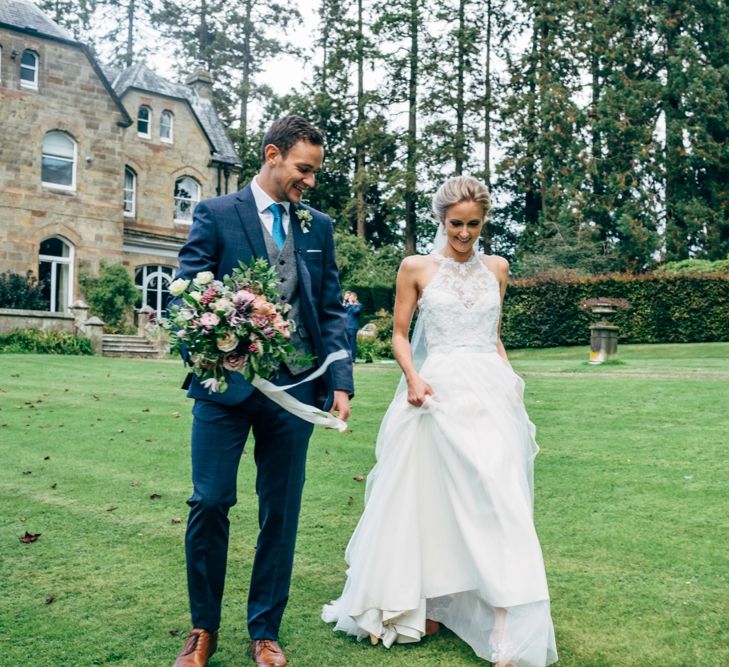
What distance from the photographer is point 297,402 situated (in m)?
3.51

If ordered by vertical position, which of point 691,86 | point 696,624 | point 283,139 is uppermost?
point 691,86

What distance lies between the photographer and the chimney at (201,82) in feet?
123

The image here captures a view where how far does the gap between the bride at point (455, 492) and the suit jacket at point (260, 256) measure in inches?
22.1

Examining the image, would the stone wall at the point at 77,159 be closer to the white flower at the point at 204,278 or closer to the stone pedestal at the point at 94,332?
the stone pedestal at the point at 94,332

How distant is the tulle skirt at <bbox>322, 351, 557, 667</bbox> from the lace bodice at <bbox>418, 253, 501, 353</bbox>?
0.34ft

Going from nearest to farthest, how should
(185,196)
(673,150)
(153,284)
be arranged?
(153,284) < (185,196) < (673,150)

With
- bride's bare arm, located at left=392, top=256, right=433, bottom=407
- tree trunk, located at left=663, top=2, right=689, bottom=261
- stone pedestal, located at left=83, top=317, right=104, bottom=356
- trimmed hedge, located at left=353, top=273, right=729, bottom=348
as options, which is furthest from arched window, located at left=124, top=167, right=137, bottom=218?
bride's bare arm, located at left=392, top=256, right=433, bottom=407

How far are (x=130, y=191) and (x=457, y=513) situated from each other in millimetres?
31321

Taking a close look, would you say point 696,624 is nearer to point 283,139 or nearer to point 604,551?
point 604,551

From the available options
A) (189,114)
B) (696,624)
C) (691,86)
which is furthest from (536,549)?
(691,86)

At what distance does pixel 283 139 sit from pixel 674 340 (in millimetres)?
27161

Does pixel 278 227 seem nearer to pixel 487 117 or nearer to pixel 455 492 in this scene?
pixel 455 492

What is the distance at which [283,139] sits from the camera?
11.7ft

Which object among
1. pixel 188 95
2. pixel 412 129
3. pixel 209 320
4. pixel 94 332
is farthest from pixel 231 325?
pixel 412 129
